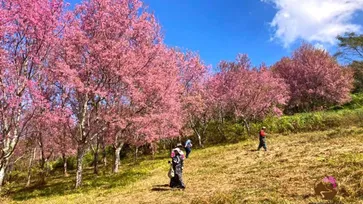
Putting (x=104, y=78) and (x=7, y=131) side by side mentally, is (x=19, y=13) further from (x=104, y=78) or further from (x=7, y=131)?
(x=104, y=78)

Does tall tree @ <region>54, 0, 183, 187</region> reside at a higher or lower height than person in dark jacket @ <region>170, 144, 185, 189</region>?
higher

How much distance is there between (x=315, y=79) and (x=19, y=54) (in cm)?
4441

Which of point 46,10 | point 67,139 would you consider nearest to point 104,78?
point 46,10

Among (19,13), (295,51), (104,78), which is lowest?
(104,78)

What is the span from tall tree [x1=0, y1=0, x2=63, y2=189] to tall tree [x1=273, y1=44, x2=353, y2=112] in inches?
1642

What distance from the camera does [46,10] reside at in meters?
16.5

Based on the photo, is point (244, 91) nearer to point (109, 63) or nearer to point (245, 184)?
point (109, 63)

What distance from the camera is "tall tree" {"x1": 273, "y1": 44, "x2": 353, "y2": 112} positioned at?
48469 mm

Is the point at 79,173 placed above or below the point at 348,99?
below

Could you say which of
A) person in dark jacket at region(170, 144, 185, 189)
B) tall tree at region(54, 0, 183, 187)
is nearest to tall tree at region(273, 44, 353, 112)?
tall tree at region(54, 0, 183, 187)

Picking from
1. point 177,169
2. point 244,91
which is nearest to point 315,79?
point 244,91

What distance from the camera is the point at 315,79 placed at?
49.7 meters

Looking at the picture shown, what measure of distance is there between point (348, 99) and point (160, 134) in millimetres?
34906

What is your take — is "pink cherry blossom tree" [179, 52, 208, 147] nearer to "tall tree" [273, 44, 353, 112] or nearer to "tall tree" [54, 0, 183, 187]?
"tall tree" [54, 0, 183, 187]
